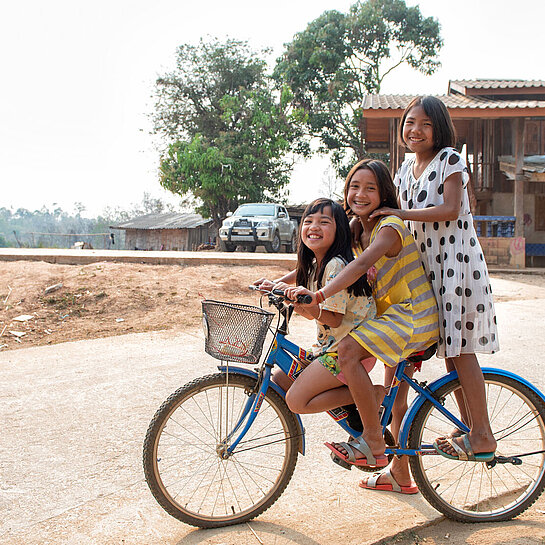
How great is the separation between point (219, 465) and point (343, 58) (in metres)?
29.8

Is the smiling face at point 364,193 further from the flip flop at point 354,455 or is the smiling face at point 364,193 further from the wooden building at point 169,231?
the wooden building at point 169,231

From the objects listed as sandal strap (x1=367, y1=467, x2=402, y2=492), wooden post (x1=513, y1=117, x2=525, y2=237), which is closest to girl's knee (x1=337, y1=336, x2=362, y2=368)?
sandal strap (x1=367, y1=467, x2=402, y2=492)

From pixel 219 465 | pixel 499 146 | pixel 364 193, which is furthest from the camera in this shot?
pixel 499 146

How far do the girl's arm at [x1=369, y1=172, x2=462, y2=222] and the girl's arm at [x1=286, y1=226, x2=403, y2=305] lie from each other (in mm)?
109

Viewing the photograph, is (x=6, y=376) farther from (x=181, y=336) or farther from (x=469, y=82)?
(x=469, y=82)

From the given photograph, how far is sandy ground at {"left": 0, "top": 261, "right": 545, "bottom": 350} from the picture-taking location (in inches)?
277

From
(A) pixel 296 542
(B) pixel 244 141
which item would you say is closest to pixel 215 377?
(A) pixel 296 542

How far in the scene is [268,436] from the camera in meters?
2.88

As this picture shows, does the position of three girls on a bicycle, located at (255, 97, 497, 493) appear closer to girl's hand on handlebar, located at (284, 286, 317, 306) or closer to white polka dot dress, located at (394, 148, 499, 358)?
white polka dot dress, located at (394, 148, 499, 358)

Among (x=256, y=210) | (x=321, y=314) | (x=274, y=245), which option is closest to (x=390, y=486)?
(x=321, y=314)

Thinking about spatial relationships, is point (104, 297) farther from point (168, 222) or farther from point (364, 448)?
point (168, 222)

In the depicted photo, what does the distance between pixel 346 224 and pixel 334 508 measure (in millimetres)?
1412

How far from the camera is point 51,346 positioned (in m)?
6.33

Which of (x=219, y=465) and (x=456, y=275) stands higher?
(x=456, y=275)
